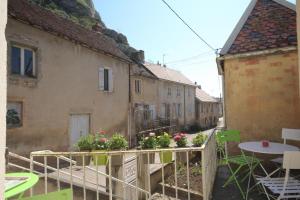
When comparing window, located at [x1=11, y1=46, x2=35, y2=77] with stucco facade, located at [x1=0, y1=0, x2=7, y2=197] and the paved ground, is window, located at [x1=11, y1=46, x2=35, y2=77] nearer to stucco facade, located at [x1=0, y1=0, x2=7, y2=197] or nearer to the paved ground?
the paved ground

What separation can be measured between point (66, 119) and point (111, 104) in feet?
13.1

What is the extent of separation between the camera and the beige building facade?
918 centimetres

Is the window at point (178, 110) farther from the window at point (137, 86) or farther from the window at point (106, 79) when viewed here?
the window at point (106, 79)

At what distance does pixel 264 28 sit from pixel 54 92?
26.9 feet

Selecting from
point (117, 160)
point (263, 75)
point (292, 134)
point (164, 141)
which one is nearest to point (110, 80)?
point (263, 75)

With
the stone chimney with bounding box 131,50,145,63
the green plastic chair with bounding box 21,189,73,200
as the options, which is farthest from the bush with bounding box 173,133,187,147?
the stone chimney with bounding box 131,50,145,63

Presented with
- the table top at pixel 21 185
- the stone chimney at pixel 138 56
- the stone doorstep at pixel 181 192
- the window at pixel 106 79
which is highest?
the stone chimney at pixel 138 56

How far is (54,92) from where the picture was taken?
10781 millimetres

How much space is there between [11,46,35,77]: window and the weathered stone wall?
7232 millimetres

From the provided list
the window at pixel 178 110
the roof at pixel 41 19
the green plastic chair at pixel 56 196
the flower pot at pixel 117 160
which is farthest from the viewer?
the window at pixel 178 110

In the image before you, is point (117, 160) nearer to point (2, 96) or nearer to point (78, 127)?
point (2, 96)

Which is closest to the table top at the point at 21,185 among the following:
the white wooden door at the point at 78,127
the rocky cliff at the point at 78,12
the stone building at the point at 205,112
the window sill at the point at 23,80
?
the window sill at the point at 23,80

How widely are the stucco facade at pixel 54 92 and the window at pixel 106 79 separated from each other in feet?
0.96

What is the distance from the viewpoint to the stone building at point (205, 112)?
33.5m
